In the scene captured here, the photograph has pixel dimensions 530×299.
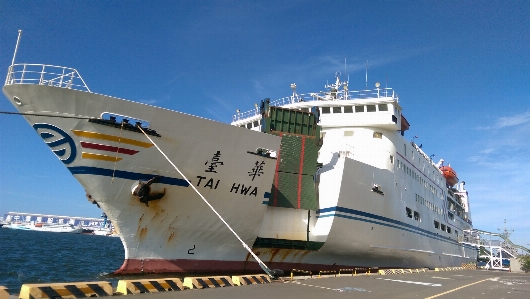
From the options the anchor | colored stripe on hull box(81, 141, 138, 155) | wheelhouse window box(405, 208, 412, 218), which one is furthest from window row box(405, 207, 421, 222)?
colored stripe on hull box(81, 141, 138, 155)

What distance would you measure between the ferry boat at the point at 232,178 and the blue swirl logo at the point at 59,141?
0.11 feet

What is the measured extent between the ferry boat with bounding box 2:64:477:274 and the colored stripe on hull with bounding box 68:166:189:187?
0.03 metres

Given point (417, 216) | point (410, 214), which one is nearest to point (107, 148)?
point (410, 214)

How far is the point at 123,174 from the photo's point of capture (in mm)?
10375

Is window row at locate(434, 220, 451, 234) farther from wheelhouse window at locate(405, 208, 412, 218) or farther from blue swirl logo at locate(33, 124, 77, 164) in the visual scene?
blue swirl logo at locate(33, 124, 77, 164)

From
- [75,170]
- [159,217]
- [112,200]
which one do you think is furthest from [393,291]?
[75,170]

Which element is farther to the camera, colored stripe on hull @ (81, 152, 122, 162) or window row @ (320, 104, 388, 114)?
window row @ (320, 104, 388, 114)

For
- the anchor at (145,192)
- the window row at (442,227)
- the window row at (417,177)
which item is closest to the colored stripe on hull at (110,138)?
the anchor at (145,192)

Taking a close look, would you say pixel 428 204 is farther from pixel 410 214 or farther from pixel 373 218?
pixel 373 218

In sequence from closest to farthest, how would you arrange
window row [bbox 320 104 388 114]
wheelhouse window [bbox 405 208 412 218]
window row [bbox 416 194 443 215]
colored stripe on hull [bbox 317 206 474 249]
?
colored stripe on hull [bbox 317 206 474 249]
window row [bbox 320 104 388 114]
wheelhouse window [bbox 405 208 412 218]
window row [bbox 416 194 443 215]

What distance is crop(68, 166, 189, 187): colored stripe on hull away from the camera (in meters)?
10.1

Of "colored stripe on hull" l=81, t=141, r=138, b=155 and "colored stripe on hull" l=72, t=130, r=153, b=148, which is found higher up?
"colored stripe on hull" l=72, t=130, r=153, b=148

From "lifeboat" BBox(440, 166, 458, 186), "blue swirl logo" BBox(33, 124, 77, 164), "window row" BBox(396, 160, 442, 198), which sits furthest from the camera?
"lifeboat" BBox(440, 166, 458, 186)

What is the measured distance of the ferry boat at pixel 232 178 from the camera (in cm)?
995
